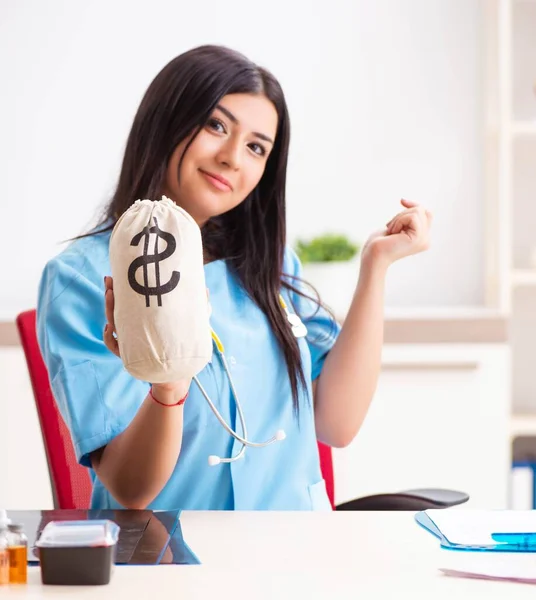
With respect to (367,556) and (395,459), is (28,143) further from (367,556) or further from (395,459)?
(367,556)

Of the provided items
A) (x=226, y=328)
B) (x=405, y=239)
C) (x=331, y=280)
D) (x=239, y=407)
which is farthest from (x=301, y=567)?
(x=331, y=280)

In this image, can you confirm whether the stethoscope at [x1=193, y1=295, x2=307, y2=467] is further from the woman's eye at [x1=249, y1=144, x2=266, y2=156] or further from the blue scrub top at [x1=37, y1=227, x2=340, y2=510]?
the woman's eye at [x1=249, y1=144, x2=266, y2=156]

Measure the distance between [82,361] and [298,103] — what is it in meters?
1.81

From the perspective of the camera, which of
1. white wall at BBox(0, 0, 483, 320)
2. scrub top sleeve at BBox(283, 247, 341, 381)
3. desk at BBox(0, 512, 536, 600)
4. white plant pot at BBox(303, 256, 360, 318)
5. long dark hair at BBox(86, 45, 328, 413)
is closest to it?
desk at BBox(0, 512, 536, 600)

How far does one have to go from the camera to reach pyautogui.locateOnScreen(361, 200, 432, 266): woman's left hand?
4.56 feet

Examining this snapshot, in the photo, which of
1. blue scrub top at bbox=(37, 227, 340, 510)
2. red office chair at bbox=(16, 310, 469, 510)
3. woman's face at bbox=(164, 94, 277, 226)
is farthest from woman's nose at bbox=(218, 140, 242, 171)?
red office chair at bbox=(16, 310, 469, 510)

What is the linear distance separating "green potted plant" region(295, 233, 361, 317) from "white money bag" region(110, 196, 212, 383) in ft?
5.33

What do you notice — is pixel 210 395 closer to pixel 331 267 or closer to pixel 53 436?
pixel 53 436

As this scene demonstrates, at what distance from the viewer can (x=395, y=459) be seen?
243 centimetres

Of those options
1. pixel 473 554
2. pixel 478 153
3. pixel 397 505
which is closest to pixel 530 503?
pixel 478 153

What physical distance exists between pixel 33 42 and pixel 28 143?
30 cm

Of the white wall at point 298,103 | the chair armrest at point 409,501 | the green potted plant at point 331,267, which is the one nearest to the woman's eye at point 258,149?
the chair armrest at point 409,501

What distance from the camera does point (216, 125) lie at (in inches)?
53.7

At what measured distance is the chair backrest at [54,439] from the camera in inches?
53.4
